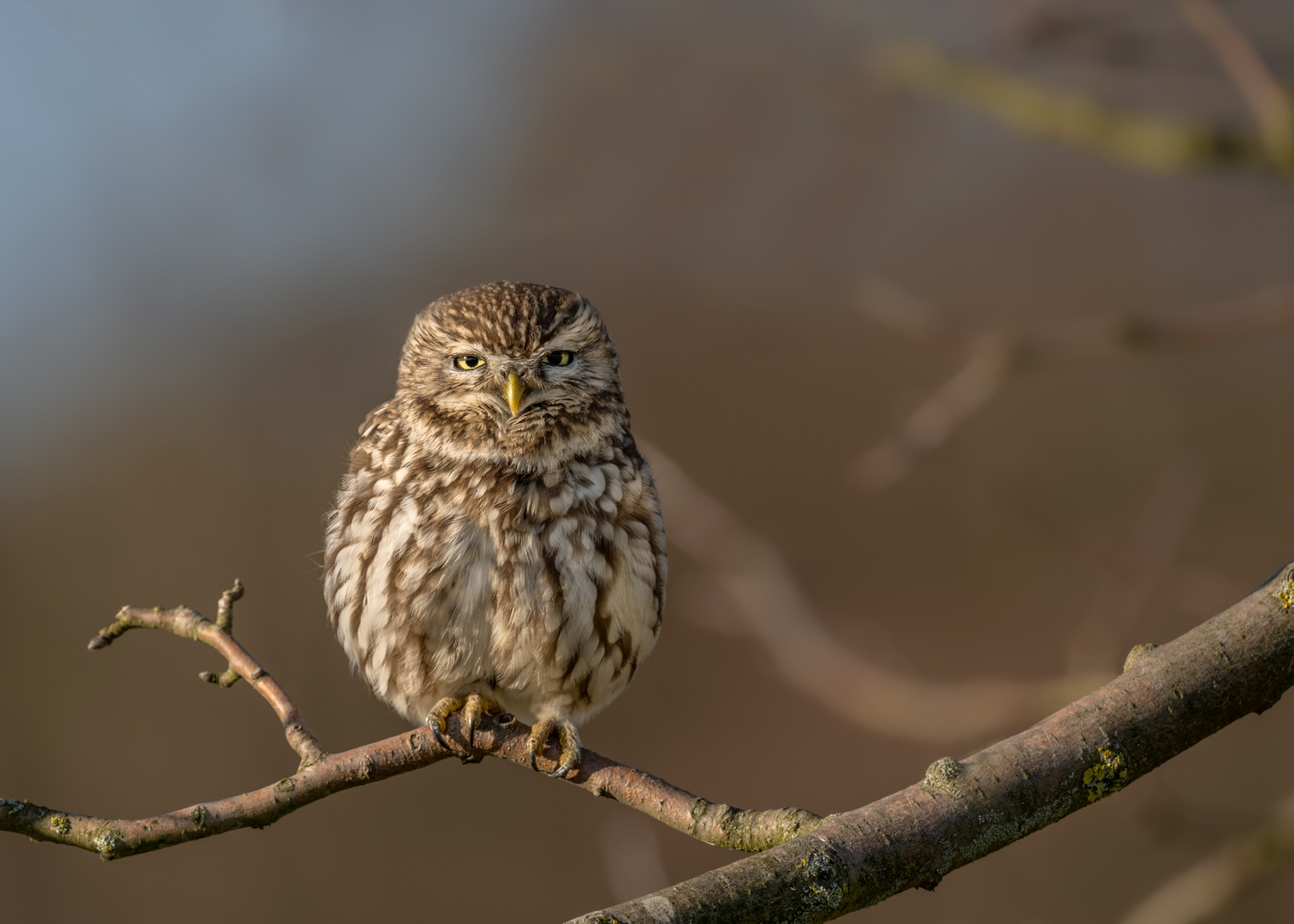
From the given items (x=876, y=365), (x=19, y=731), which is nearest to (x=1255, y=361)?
(x=876, y=365)

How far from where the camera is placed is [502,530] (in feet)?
8.78

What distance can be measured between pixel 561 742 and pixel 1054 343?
143 centimetres

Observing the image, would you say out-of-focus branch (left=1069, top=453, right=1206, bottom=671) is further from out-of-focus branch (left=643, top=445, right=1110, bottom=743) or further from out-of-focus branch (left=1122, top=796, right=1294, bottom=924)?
out-of-focus branch (left=1122, top=796, right=1294, bottom=924)

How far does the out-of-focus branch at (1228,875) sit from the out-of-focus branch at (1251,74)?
162 cm

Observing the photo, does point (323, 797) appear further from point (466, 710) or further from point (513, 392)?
point (513, 392)

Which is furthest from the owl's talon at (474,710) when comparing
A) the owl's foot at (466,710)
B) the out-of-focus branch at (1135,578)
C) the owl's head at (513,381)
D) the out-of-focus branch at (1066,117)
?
the out-of-focus branch at (1066,117)

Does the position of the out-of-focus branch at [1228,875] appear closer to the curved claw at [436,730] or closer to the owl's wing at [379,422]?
the curved claw at [436,730]

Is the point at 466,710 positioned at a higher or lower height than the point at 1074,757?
higher

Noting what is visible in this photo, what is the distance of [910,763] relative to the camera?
216 inches

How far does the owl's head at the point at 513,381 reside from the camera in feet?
9.15

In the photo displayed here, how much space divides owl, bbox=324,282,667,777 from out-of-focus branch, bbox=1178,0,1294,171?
1.54 m

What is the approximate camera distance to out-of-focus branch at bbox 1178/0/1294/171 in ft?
7.95

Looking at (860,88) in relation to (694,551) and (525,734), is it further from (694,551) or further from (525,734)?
(525,734)

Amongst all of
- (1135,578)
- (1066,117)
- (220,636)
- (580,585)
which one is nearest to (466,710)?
(580,585)
